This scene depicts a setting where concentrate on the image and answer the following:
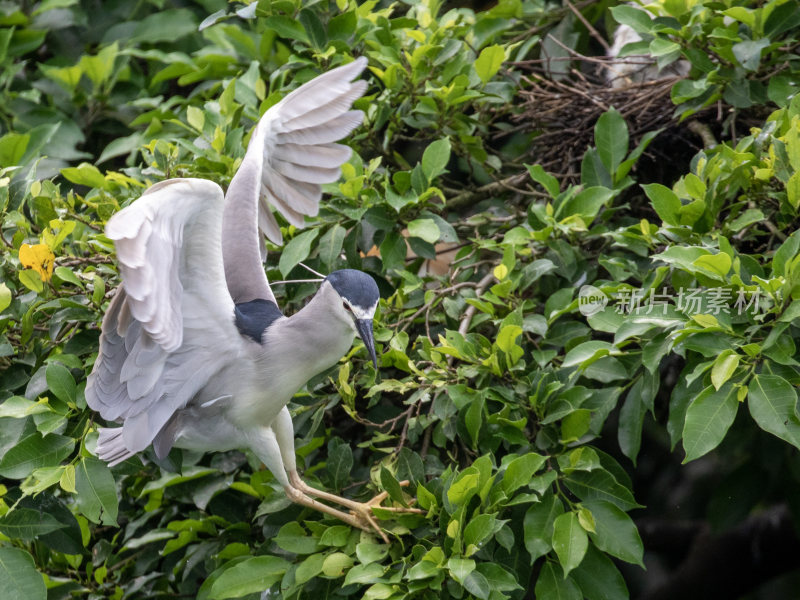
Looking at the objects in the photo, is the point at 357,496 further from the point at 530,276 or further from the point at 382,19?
the point at 382,19

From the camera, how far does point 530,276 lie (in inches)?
89.8

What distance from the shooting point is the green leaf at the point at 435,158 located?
7.89 feet

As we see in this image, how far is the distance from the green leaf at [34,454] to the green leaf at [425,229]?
902 millimetres

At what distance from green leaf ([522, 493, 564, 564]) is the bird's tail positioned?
829 mm

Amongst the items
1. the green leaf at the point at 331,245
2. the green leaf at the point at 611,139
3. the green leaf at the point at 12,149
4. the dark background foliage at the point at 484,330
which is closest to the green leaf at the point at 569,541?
the dark background foliage at the point at 484,330

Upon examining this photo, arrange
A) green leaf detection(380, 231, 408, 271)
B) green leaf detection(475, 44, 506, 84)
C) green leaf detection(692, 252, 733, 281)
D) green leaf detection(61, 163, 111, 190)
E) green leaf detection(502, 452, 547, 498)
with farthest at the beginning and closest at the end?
green leaf detection(475, 44, 506, 84), green leaf detection(61, 163, 111, 190), green leaf detection(380, 231, 408, 271), green leaf detection(502, 452, 547, 498), green leaf detection(692, 252, 733, 281)

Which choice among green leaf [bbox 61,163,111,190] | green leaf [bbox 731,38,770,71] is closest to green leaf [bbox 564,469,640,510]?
green leaf [bbox 731,38,770,71]

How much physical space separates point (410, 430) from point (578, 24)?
172 cm

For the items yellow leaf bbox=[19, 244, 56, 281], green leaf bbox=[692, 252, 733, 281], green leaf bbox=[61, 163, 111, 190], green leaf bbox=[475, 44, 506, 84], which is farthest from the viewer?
green leaf bbox=[475, 44, 506, 84]

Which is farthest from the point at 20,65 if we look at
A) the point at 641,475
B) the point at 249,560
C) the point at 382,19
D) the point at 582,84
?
the point at 641,475

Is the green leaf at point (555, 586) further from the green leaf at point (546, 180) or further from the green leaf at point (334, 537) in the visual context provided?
the green leaf at point (546, 180)

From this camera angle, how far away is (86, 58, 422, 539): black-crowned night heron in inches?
68.4

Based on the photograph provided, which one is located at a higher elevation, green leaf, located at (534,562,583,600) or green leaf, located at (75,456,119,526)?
green leaf, located at (75,456,119,526)

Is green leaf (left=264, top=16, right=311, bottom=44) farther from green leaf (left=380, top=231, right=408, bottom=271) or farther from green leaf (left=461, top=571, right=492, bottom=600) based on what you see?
green leaf (left=461, top=571, right=492, bottom=600)
